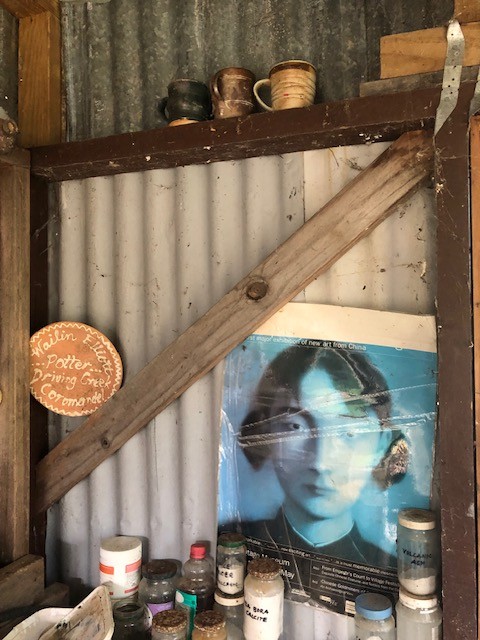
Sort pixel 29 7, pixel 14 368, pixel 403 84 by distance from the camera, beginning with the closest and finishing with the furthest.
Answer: pixel 403 84
pixel 14 368
pixel 29 7

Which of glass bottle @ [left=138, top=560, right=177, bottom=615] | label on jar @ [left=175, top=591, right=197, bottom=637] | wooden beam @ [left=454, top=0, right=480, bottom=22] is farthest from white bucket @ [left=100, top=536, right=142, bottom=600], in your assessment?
wooden beam @ [left=454, top=0, right=480, bottom=22]

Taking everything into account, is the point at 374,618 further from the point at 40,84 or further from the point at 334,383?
the point at 40,84

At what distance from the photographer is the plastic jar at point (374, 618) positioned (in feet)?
4.04

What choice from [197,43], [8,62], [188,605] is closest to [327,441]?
[188,605]

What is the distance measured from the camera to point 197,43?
63.8 inches

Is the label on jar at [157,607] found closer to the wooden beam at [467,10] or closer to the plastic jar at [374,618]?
the plastic jar at [374,618]

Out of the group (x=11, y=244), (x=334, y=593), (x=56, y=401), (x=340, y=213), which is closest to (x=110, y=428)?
(x=56, y=401)

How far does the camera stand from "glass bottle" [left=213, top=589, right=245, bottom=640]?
1.39 m

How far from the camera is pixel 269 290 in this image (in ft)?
4.53

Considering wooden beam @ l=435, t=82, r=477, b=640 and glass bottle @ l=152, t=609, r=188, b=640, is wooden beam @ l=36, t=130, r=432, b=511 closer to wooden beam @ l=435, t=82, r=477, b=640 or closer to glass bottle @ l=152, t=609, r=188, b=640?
wooden beam @ l=435, t=82, r=477, b=640

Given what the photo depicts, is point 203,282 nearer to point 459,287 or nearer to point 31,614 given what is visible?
point 459,287

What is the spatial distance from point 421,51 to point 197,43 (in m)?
0.69

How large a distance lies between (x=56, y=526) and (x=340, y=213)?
1.28 metres

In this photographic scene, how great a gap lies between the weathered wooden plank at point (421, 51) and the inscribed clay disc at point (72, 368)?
106 centimetres
